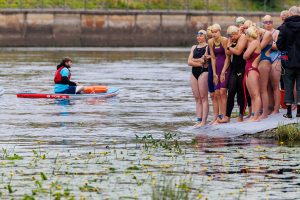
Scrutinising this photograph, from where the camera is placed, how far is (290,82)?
21.8 metres

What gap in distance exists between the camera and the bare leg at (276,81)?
22.8 metres

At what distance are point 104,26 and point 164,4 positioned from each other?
24.0 feet

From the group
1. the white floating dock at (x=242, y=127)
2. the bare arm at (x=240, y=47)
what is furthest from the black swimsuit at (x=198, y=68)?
the white floating dock at (x=242, y=127)

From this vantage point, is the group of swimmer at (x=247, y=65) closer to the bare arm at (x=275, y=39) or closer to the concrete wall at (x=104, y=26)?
the bare arm at (x=275, y=39)

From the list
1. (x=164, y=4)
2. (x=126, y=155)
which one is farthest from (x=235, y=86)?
(x=164, y=4)

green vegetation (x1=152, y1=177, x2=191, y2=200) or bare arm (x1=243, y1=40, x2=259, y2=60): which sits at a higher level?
bare arm (x1=243, y1=40, x2=259, y2=60)

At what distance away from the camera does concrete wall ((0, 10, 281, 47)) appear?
7862cm

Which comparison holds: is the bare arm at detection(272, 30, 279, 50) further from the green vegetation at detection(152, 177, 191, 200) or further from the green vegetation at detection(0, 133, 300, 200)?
the green vegetation at detection(152, 177, 191, 200)

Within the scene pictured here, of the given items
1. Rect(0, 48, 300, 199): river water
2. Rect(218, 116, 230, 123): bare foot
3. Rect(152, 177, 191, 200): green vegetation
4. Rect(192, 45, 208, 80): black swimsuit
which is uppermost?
Rect(192, 45, 208, 80): black swimsuit

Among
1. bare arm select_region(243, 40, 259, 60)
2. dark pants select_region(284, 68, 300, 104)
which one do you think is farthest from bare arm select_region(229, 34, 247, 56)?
dark pants select_region(284, 68, 300, 104)

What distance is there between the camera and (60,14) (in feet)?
262

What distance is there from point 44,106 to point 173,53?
42234 millimetres

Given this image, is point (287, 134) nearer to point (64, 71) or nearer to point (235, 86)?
point (235, 86)

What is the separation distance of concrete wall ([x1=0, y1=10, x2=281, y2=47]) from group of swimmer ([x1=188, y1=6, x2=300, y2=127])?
56348 millimetres
